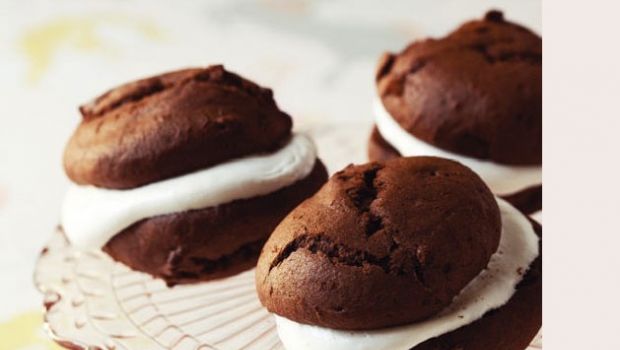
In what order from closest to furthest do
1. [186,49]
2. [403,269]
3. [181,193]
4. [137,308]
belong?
[403,269] → [181,193] → [137,308] → [186,49]

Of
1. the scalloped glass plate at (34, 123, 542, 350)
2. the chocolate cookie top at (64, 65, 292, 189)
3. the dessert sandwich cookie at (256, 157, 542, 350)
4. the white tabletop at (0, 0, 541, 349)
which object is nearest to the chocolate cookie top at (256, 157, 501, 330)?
the dessert sandwich cookie at (256, 157, 542, 350)

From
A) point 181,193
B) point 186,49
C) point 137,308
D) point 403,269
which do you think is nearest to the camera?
point 403,269

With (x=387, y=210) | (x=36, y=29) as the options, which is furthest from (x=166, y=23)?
(x=387, y=210)

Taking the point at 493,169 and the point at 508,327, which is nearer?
the point at 508,327

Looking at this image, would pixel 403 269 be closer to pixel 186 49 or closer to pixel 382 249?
pixel 382 249

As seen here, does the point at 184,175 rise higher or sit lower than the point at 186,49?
higher

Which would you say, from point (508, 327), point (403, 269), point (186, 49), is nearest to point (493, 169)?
point (508, 327)

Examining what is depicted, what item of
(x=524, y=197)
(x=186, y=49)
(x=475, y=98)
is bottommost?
(x=186, y=49)
